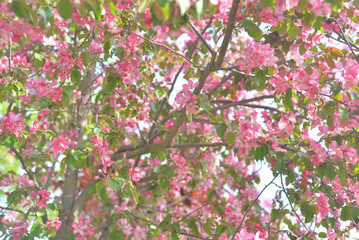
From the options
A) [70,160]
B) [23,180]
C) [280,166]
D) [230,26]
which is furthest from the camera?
[23,180]

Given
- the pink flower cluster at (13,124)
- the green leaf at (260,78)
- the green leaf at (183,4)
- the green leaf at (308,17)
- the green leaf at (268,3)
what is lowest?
the green leaf at (183,4)

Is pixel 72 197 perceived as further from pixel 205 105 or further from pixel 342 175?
pixel 342 175

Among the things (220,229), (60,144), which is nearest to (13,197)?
(60,144)

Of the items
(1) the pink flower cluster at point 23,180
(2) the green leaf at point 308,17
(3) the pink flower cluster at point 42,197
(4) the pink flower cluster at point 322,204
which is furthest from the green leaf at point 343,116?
(1) the pink flower cluster at point 23,180

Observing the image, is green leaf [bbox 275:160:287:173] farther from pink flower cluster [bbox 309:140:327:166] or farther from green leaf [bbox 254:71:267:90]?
green leaf [bbox 254:71:267:90]

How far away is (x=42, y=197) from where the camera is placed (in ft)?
8.32

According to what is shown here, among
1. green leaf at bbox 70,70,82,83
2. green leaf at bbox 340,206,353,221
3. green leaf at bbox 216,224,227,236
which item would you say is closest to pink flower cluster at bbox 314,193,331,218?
green leaf at bbox 340,206,353,221

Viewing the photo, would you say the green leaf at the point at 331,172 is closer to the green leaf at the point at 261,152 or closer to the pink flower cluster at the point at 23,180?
the green leaf at the point at 261,152

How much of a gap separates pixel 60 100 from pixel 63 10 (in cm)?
115

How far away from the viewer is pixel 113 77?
7.82ft

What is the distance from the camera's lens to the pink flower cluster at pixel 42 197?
244cm

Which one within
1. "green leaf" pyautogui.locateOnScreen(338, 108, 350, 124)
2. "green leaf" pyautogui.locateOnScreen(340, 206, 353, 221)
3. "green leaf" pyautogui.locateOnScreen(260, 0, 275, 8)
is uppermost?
"green leaf" pyautogui.locateOnScreen(260, 0, 275, 8)

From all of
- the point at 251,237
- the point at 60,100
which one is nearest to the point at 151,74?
the point at 60,100

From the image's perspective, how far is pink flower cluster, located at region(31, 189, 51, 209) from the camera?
8.01 feet
